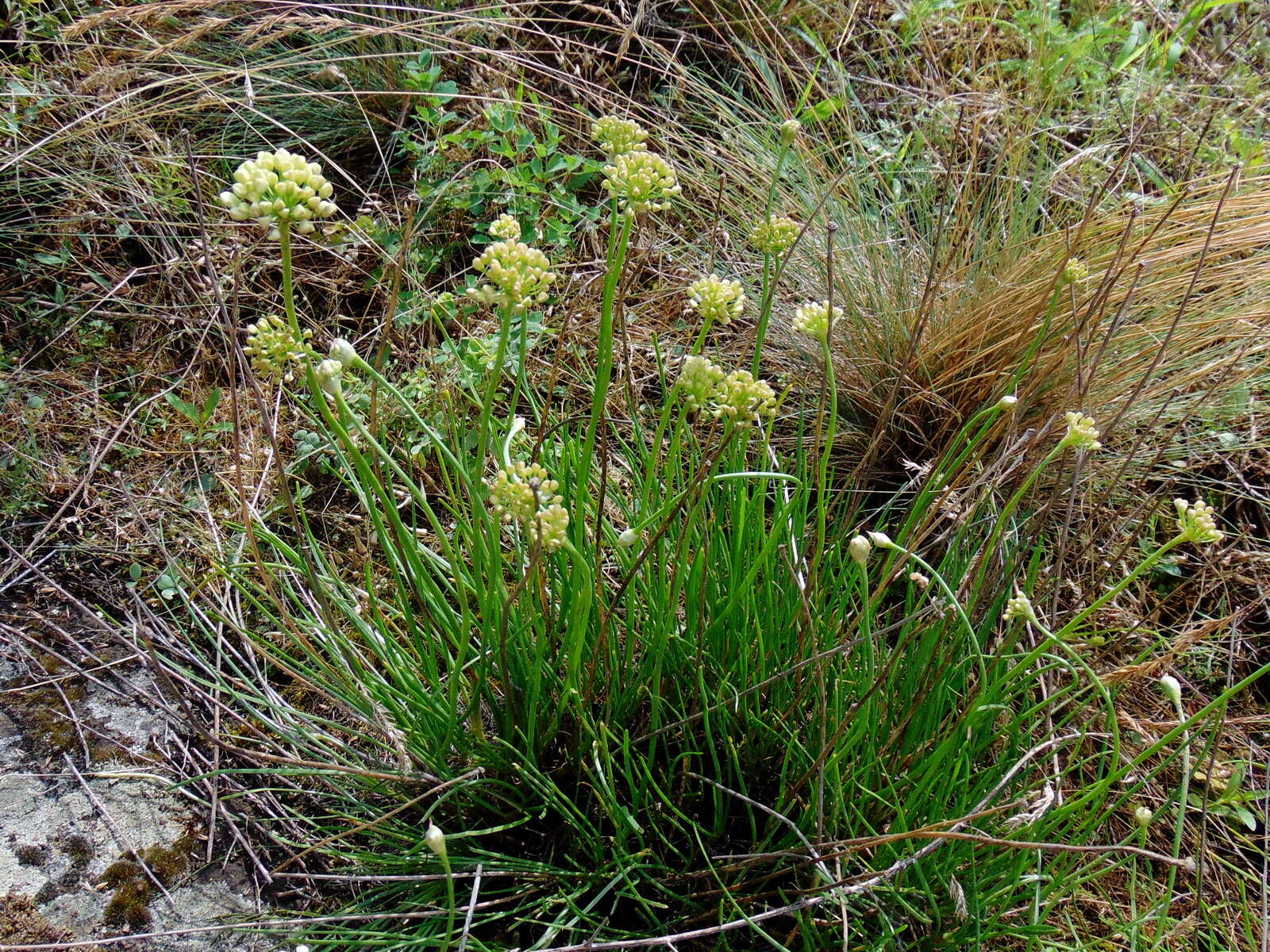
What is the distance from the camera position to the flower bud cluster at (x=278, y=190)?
2.78 ft

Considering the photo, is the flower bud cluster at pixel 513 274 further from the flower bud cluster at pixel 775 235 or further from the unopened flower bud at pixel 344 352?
the flower bud cluster at pixel 775 235

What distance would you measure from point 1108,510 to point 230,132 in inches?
110

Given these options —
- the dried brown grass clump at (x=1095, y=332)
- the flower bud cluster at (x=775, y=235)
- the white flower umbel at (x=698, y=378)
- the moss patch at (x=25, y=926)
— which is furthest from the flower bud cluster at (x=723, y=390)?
the moss patch at (x=25, y=926)

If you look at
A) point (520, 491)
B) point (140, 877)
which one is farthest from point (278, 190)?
point (140, 877)

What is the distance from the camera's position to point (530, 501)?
3.20 ft

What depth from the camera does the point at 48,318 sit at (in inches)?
95.6

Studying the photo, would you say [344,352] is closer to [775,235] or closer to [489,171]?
[775,235]

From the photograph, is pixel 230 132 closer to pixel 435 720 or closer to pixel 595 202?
pixel 595 202

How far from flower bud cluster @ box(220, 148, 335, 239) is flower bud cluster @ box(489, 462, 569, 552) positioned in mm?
326

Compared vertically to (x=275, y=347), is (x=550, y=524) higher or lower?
lower

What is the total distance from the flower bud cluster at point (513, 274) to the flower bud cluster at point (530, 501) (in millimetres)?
184

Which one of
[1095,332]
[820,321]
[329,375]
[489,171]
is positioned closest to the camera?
[329,375]

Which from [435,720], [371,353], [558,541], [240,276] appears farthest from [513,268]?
[240,276]

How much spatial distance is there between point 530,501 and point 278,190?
399 millimetres
